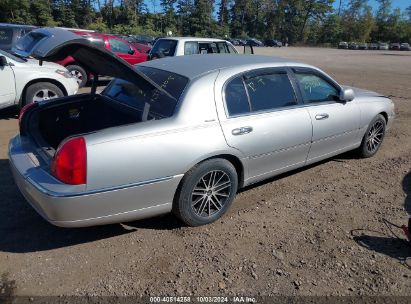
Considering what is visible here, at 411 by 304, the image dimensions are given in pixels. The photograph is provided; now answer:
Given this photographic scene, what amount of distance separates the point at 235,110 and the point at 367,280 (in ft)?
6.09

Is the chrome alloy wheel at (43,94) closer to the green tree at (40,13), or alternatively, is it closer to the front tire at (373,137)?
the front tire at (373,137)

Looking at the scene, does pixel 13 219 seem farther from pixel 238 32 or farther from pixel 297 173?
pixel 238 32

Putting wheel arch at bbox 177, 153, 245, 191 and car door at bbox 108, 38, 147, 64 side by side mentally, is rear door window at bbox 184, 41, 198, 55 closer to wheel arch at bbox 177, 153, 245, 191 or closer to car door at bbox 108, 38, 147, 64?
car door at bbox 108, 38, 147, 64

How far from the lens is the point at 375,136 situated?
5.60 m

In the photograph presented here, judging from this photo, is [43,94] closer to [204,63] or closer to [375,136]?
[204,63]

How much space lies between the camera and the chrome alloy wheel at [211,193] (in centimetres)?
354

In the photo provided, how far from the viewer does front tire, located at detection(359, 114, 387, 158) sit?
17.7 feet

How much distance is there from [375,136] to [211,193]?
126 inches

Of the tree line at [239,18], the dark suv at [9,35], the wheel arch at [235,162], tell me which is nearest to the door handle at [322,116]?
the wheel arch at [235,162]

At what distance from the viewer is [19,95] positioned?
706 cm

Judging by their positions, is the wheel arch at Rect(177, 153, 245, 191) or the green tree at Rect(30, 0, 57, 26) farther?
the green tree at Rect(30, 0, 57, 26)

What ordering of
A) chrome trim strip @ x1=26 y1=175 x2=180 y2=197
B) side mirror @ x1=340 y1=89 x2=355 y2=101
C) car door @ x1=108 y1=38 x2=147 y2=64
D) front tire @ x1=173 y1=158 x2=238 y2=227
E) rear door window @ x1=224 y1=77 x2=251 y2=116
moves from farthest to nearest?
car door @ x1=108 y1=38 x2=147 y2=64
side mirror @ x1=340 y1=89 x2=355 y2=101
rear door window @ x1=224 y1=77 x2=251 y2=116
front tire @ x1=173 y1=158 x2=238 y2=227
chrome trim strip @ x1=26 y1=175 x2=180 y2=197

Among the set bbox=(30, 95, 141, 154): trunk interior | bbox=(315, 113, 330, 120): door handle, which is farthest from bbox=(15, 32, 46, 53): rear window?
bbox=(315, 113, 330, 120): door handle

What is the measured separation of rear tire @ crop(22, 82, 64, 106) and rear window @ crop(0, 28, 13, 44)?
417 cm
